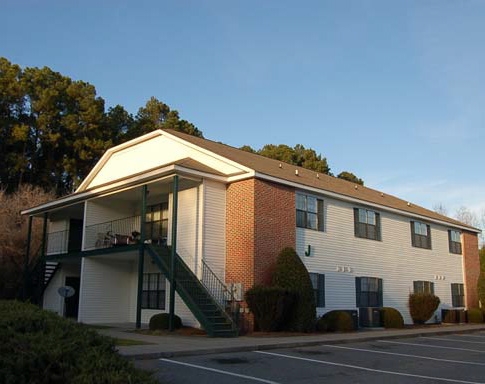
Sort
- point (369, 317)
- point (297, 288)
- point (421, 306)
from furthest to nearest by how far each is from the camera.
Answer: point (421, 306) < point (369, 317) < point (297, 288)

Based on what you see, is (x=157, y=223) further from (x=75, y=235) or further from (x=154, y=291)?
(x=75, y=235)

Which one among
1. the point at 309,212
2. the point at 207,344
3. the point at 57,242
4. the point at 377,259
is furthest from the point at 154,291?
the point at 377,259

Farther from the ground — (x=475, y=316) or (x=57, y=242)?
(x=57, y=242)

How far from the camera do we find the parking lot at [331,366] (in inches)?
392

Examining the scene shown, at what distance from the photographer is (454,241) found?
31953 millimetres

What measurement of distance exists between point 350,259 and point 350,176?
111 ft

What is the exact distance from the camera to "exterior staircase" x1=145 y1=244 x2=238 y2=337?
17.3 meters

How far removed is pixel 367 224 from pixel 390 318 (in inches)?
175

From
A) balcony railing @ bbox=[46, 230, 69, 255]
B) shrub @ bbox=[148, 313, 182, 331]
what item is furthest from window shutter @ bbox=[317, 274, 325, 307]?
balcony railing @ bbox=[46, 230, 69, 255]

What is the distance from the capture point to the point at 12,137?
38.4 metres

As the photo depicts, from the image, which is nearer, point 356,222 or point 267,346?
point 267,346

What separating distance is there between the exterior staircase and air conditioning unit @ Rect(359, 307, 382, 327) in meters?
7.86

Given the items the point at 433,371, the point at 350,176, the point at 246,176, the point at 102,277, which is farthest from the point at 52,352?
the point at 350,176

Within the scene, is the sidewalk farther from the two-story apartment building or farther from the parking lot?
the two-story apartment building
